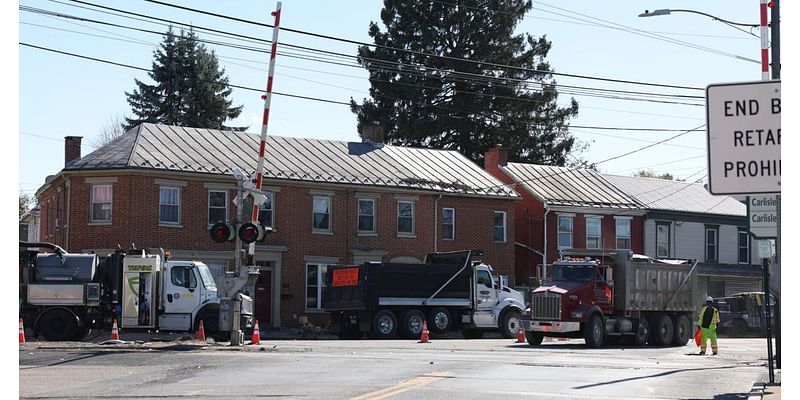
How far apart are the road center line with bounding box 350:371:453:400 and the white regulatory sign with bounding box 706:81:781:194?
22.3 feet

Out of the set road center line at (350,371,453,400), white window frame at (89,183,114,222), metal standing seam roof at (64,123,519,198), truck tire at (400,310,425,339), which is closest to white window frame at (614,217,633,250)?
metal standing seam roof at (64,123,519,198)

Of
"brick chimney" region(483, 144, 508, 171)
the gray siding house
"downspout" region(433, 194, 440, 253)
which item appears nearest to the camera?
"downspout" region(433, 194, 440, 253)

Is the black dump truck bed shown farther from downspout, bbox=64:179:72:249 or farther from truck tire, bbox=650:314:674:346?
downspout, bbox=64:179:72:249

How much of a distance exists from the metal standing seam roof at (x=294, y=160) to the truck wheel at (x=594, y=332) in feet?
51.5

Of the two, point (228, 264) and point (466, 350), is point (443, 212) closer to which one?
point (228, 264)

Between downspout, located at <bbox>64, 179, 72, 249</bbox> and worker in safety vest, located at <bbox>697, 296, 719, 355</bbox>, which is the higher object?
downspout, located at <bbox>64, 179, 72, 249</bbox>

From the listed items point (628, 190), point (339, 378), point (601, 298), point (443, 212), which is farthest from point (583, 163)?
point (339, 378)

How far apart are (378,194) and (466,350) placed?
1965cm

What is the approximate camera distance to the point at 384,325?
38312 millimetres

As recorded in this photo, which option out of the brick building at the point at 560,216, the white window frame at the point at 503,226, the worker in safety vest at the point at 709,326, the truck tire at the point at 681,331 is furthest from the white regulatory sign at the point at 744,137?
the brick building at the point at 560,216

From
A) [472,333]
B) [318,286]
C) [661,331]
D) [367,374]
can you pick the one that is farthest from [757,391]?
[318,286]

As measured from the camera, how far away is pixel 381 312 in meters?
38.4

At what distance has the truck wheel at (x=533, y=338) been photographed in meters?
35.1

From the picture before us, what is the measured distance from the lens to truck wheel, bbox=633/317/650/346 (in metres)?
36.1
